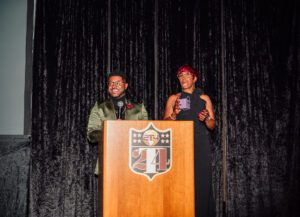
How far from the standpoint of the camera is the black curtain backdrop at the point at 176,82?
3.66 metres

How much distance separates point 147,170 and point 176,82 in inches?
85.9

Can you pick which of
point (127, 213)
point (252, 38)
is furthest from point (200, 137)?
point (252, 38)

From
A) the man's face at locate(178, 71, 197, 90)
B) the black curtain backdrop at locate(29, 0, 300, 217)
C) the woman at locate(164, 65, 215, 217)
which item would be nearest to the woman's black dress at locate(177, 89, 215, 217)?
the woman at locate(164, 65, 215, 217)

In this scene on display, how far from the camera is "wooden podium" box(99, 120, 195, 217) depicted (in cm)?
193

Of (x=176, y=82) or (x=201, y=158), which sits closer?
(x=201, y=158)

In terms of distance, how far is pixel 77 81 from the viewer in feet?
12.4

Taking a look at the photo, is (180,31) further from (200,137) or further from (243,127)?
(200,137)

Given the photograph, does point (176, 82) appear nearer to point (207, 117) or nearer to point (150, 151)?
point (207, 117)

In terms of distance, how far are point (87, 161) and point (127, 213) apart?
6.15ft

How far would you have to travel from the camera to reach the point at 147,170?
6.53 ft

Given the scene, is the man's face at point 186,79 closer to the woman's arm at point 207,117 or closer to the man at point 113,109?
the woman's arm at point 207,117

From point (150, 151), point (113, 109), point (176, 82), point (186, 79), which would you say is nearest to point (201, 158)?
point (186, 79)

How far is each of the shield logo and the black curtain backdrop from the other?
1839mm

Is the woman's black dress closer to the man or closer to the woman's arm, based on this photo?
the woman's arm
